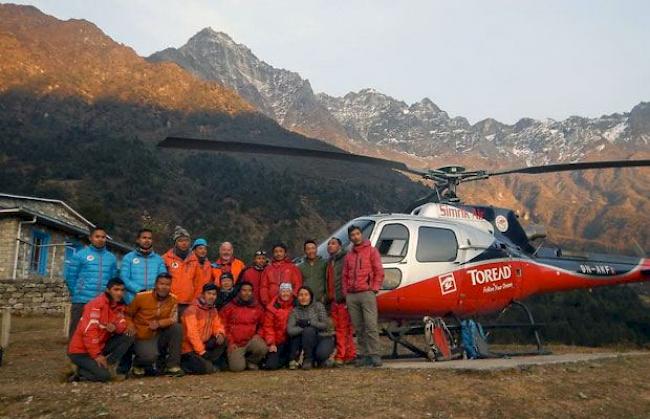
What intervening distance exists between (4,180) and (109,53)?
164ft

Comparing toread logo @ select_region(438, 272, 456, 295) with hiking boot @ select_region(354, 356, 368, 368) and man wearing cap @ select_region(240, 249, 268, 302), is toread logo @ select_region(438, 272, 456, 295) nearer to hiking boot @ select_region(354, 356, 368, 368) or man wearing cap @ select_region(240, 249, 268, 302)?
hiking boot @ select_region(354, 356, 368, 368)

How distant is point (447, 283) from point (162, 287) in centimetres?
416

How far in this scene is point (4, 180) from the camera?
1607 inches

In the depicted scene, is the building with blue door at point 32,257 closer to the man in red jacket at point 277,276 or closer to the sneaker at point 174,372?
the man in red jacket at point 277,276

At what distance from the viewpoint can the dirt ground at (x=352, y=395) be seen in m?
4.42

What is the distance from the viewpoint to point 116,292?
20.0 feet

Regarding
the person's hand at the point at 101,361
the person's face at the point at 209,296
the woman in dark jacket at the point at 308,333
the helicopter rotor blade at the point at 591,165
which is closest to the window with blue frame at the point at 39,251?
the person's face at the point at 209,296

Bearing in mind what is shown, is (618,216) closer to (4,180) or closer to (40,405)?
(4,180)

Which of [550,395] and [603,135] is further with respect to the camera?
[603,135]

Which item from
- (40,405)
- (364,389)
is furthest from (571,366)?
(40,405)

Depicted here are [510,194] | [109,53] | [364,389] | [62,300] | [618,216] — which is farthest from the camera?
[510,194]

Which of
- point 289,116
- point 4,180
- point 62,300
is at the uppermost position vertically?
point 289,116

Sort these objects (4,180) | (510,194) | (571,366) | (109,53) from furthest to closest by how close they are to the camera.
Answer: (510,194)
(109,53)
(4,180)
(571,366)

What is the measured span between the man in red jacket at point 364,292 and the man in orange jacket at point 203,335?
1.71 m
